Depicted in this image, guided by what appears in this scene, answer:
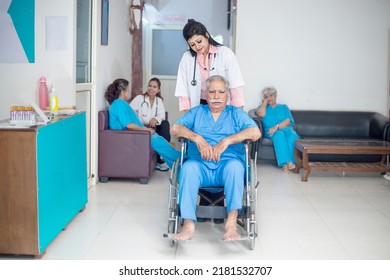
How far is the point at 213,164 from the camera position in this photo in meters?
3.66

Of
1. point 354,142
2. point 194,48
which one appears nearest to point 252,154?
point 194,48

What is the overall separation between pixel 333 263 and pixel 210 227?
1632mm

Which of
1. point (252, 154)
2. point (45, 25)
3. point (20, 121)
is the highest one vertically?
point (45, 25)

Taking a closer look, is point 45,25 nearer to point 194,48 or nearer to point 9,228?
point 194,48

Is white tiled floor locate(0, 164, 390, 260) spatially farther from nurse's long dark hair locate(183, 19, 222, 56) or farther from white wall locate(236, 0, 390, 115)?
white wall locate(236, 0, 390, 115)

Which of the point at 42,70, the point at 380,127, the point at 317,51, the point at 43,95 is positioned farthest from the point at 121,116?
the point at 380,127

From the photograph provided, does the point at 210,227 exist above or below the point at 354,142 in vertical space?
below

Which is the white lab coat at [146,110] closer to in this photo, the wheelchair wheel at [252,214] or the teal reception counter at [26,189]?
the wheelchair wheel at [252,214]

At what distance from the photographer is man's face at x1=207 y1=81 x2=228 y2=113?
12.1 feet

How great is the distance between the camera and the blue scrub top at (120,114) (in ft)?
17.8

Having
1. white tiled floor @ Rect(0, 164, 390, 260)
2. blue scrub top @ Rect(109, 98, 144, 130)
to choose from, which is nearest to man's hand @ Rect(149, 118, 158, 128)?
blue scrub top @ Rect(109, 98, 144, 130)

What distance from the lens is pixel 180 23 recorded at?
845 centimetres

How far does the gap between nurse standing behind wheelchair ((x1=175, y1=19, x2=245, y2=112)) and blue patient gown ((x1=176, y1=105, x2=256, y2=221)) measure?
195 millimetres

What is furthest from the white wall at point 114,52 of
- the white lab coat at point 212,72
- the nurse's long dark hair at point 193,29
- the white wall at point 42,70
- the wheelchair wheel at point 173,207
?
the wheelchair wheel at point 173,207
